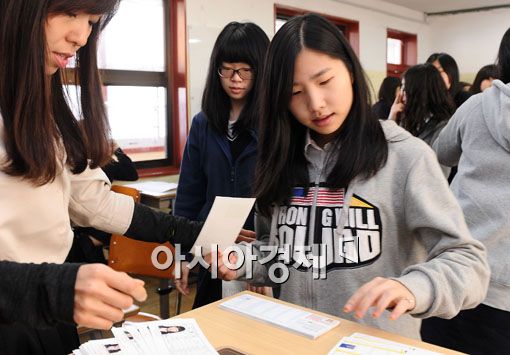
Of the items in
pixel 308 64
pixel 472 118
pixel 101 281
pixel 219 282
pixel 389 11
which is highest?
pixel 389 11

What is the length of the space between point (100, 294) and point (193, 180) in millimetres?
1311

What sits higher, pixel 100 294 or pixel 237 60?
pixel 237 60

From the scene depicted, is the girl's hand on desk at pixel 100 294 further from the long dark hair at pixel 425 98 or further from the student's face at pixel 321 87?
the long dark hair at pixel 425 98

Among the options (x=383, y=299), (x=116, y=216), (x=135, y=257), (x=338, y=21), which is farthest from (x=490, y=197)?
(x=338, y=21)

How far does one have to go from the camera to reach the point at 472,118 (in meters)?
1.65

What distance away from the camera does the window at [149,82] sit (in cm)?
422

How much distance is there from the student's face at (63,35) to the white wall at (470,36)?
792 centimetres

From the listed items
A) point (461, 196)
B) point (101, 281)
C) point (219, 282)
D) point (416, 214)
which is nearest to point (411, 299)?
point (416, 214)

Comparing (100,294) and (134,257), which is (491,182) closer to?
(100,294)

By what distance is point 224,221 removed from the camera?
1.24 m

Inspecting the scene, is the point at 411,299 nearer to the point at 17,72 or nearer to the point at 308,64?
the point at 308,64

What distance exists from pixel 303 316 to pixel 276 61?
2.06 ft

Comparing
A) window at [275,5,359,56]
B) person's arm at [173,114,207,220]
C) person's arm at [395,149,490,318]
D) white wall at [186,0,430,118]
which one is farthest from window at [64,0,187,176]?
person's arm at [395,149,490,318]

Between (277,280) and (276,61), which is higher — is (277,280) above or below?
below
